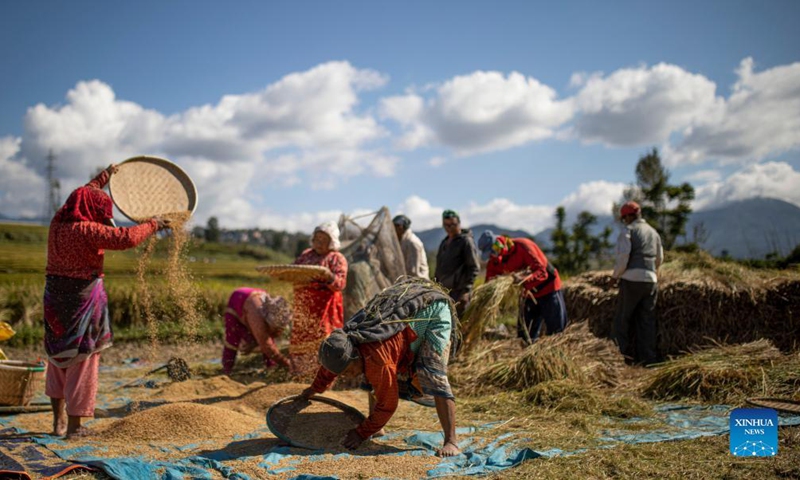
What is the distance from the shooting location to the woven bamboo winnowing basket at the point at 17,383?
14.4ft

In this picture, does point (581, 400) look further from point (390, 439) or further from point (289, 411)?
point (289, 411)

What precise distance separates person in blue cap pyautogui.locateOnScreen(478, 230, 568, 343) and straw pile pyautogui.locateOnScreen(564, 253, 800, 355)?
136cm

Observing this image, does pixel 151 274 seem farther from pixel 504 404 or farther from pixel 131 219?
pixel 504 404

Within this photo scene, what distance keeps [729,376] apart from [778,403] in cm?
76

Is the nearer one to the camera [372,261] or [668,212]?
[372,261]

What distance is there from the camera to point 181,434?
354 cm

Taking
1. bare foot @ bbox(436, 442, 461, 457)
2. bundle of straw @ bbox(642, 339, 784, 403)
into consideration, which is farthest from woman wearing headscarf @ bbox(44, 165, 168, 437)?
bundle of straw @ bbox(642, 339, 784, 403)

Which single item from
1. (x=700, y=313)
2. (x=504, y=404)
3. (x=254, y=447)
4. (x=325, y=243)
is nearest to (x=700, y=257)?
(x=700, y=313)

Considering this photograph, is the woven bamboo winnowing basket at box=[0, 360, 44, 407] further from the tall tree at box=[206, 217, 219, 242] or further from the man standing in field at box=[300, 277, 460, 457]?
the tall tree at box=[206, 217, 219, 242]

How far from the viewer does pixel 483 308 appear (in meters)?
5.44

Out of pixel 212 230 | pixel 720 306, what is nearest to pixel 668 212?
pixel 720 306

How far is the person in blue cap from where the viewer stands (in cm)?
548

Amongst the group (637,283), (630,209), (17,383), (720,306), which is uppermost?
(630,209)

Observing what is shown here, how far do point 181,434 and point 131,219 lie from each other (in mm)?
1596
